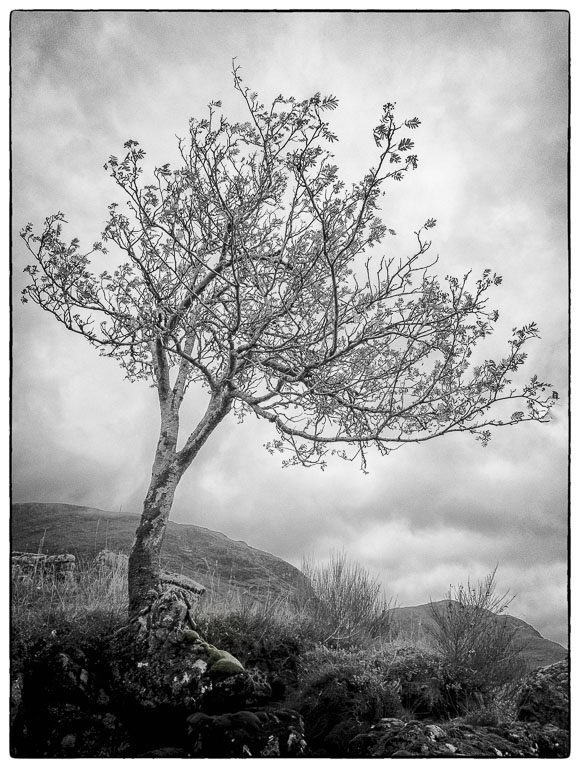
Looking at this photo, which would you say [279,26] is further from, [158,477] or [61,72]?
[158,477]

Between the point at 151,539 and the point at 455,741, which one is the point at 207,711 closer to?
the point at 455,741

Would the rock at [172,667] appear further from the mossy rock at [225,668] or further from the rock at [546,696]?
the rock at [546,696]

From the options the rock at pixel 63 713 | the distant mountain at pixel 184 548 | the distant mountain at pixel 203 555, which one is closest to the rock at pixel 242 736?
the rock at pixel 63 713

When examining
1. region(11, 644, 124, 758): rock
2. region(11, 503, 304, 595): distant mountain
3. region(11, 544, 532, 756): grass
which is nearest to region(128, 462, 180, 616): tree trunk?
region(11, 544, 532, 756): grass

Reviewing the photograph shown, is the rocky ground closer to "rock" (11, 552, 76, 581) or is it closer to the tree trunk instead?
the tree trunk

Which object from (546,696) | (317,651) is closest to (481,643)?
(546,696)

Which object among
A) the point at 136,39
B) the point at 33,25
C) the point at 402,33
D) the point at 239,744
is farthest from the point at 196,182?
the point at 239,744

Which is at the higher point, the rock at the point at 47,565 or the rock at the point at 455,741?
the rock at the point at 47,565
